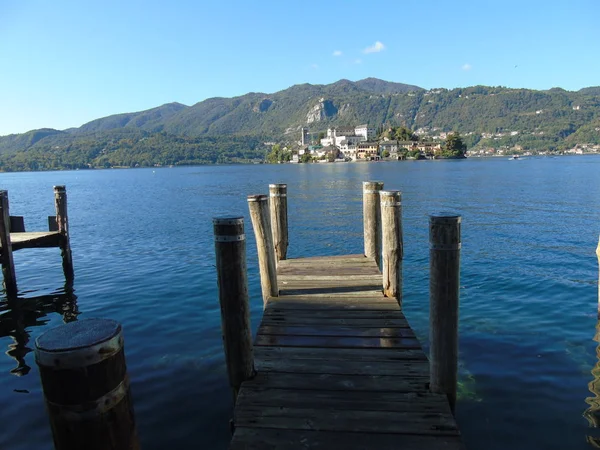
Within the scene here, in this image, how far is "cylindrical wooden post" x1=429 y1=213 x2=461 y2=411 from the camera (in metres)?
4.07

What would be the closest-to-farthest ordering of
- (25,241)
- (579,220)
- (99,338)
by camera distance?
(99,338) → (25,241) → (579,220)

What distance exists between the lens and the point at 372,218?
32.1 ft

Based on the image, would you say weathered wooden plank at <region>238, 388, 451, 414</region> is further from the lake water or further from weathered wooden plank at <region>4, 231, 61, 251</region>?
weathered wooden plank at <region>4, 231, 61, 251</region>

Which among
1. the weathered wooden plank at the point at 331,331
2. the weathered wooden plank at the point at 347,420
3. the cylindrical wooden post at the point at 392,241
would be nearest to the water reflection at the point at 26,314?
the weathered wooden plank at the point at 331,331

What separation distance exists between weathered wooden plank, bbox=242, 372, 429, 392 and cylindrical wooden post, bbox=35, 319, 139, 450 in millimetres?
2836

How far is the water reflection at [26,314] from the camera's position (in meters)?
9.32

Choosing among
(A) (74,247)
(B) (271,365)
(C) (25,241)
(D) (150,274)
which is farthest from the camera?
(A) (74,247)

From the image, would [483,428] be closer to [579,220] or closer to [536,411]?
[536,411]

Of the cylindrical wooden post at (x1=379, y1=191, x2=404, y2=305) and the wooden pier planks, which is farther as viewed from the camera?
the cylindrical wooden post at (x1=379, y1=191, x2=404, y2=305)

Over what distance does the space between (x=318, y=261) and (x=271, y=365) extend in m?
5.33

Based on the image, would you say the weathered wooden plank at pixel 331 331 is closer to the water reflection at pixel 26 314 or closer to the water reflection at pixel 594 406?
the water reflection at pixel 594 406

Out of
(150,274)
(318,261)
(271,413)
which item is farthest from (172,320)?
(271,413)

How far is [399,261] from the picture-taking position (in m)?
7.45

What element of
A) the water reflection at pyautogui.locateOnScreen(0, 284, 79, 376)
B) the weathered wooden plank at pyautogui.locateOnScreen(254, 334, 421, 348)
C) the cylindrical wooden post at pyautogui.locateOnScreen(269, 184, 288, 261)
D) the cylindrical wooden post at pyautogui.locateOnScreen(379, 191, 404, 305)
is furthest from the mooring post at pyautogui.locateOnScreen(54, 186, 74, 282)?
the cylindrical wooden post at pyautogui.locateOnScreen(379, 191, 404, 305)
